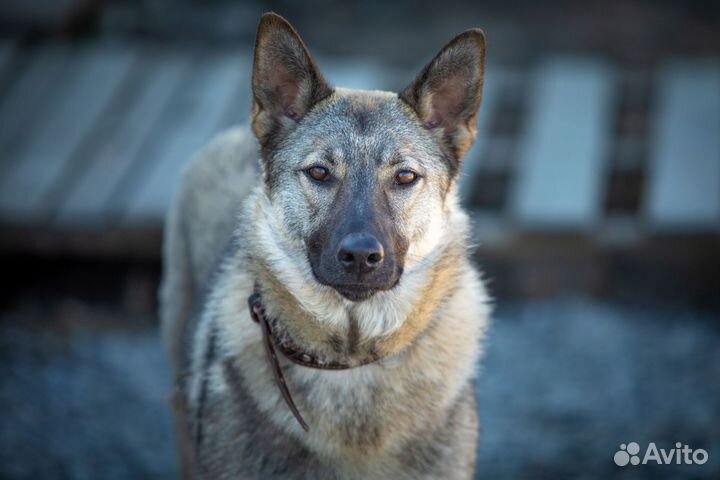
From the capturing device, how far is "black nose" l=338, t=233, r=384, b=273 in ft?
9.31

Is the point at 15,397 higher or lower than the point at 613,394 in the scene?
lower

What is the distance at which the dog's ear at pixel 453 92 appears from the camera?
320cm

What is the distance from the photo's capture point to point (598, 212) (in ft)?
18.3

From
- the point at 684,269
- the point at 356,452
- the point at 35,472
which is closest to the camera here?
the point at 356,452

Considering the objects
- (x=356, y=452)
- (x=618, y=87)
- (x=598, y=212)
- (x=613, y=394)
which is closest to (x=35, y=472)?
(x=356, y=452)

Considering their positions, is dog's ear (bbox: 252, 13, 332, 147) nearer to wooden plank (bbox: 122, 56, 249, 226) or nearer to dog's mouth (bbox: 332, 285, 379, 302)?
dog's mouth (bbox: 332, 285, 379, 302)

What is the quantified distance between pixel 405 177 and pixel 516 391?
2077 mm

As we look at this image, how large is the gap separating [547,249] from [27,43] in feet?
12.9

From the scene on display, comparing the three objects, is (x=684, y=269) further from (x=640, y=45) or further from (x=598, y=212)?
(x=640, y=45)

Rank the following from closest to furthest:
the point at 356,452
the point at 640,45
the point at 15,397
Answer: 1. the point at 356,452
2. the point at 15,397
3. the point at 640,45

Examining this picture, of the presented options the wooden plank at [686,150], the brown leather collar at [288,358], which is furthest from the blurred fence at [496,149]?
the brown leather collar at [288,358]

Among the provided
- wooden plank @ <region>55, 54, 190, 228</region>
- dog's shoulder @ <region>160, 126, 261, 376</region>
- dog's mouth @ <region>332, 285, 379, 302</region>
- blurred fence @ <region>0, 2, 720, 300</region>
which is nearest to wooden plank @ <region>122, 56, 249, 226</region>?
blurred fence @ <region>0, 2, 720, 300</region>

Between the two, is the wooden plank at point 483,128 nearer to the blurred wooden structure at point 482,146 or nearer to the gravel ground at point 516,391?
the blurred wooden structure at point 482,146

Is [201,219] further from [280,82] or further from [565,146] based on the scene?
[565,146]
